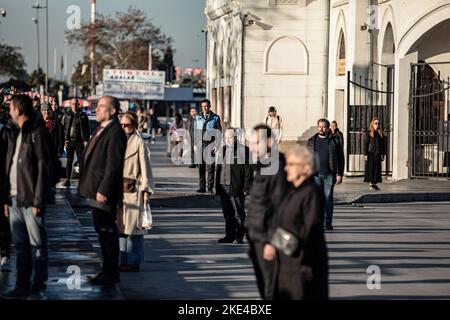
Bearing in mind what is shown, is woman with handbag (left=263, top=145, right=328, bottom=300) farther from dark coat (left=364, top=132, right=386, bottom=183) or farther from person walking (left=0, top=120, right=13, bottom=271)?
dark coat (left=364, top=132, right=386, bottom=183)

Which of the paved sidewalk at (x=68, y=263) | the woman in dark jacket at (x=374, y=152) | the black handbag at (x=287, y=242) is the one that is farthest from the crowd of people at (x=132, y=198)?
the woman in dark jacket at (x=374, y=152)

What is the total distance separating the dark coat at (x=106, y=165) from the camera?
13.3 m

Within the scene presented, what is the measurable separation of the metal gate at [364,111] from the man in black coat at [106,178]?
1891 centimetres

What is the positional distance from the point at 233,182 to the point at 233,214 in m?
0.53

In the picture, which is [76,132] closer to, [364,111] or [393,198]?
[393,198]

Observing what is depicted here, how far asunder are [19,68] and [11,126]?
343ft

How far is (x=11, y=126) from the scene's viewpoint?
12.8m

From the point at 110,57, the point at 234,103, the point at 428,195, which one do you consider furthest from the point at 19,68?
the point at 428,195

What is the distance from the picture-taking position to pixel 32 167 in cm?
1231

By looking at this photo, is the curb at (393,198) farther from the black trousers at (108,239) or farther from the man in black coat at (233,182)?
the black trousers at (108,239)

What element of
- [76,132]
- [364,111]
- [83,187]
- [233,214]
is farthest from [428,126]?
[83,187]

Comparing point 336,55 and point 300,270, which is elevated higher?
point 336,55

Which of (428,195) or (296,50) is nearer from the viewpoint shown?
(428,195)
